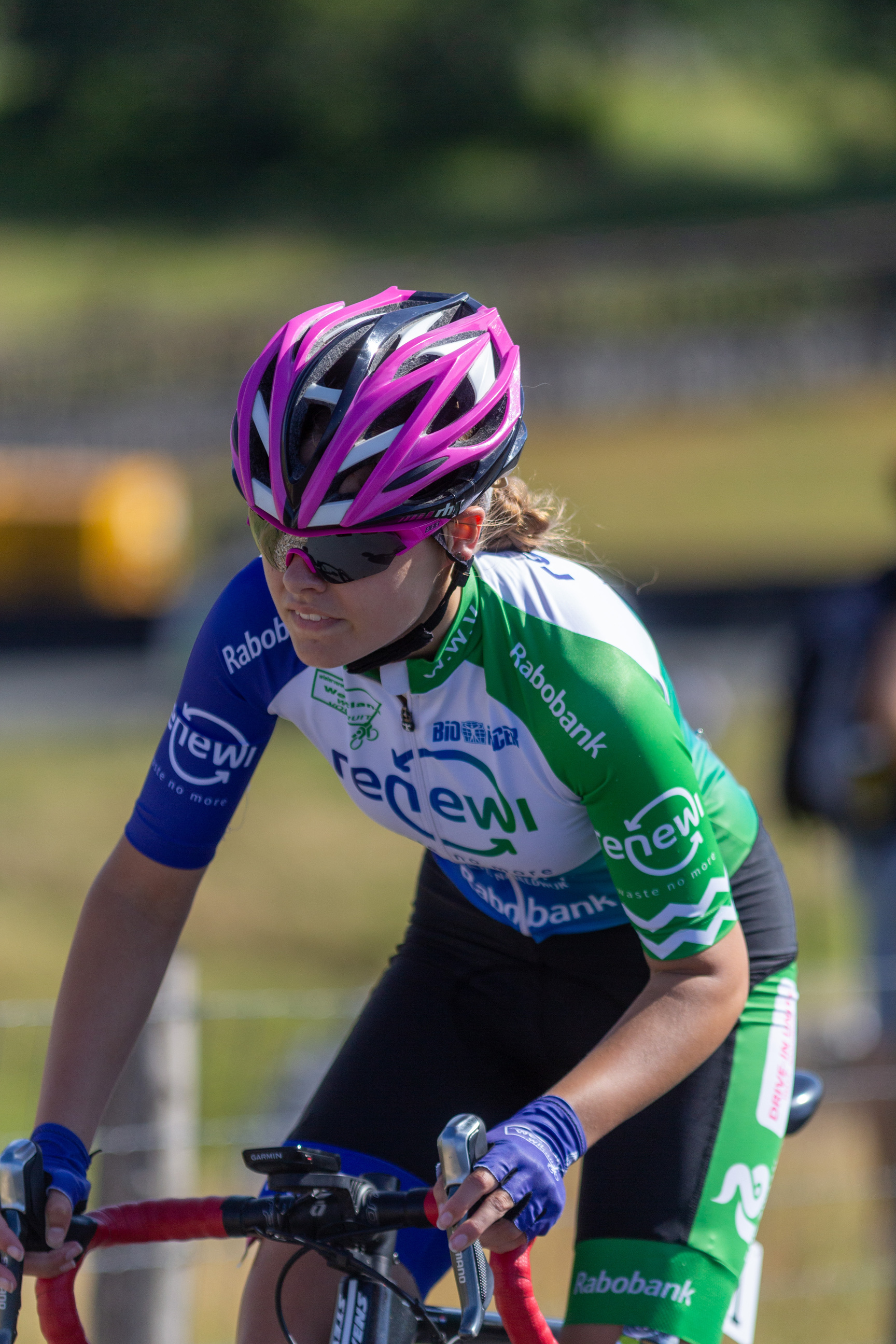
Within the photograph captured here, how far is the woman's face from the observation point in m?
2.43

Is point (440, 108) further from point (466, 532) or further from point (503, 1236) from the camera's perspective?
point (503, 1236)

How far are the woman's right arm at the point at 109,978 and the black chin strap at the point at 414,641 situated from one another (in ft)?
1.90

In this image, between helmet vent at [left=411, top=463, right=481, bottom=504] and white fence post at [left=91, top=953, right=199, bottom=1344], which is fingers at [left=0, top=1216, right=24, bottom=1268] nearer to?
helmet vent at [left=411, top=463, right=481, bottom=504]

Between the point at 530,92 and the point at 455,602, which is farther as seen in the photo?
the point at 530,92

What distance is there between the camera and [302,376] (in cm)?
246

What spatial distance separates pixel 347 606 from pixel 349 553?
0.09 meters

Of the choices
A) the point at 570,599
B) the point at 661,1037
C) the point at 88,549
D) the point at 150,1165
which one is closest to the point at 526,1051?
the point at 661,1037

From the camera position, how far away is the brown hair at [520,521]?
2756mm

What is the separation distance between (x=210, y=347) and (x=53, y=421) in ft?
12.5

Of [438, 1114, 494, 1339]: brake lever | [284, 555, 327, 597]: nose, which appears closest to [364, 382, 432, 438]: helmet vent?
[284, 555, 327, 597]: nose

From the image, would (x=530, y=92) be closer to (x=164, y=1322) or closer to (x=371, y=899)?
(x=371, y=899)

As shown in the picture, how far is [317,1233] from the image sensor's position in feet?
7.89

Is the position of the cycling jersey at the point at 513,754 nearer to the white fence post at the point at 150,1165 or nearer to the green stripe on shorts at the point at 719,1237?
the green stripe on shorts at the point at 719,1237

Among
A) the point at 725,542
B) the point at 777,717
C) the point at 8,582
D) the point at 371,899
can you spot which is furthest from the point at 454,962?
the point at 725,542
